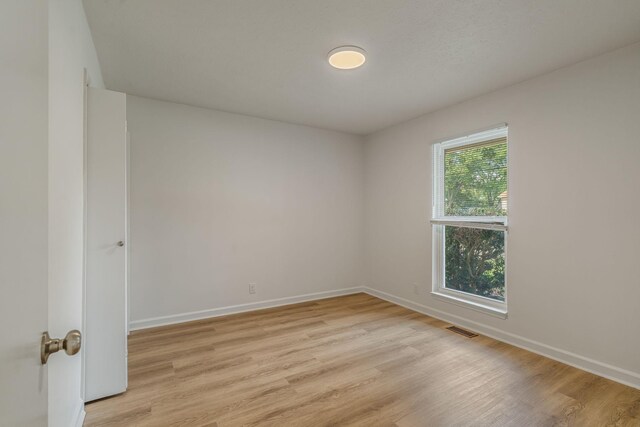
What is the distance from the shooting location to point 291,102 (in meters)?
3.35

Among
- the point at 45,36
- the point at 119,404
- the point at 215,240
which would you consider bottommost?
the point at 119,404

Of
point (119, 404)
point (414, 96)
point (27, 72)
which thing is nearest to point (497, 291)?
point (414, 96)

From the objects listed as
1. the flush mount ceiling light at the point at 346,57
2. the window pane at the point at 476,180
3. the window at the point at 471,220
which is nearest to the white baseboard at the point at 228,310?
the window at the point at 471,220

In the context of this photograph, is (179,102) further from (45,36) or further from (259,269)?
(45,36)

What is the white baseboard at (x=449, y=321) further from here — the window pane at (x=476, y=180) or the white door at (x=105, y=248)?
the window pane at (x=476, y=180)

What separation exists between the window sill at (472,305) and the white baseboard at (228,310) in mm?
1507

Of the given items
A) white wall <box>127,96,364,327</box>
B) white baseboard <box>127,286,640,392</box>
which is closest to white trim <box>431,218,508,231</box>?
white baseboard <box>127,286,640,392</box>

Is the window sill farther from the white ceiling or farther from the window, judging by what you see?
the white ceiling

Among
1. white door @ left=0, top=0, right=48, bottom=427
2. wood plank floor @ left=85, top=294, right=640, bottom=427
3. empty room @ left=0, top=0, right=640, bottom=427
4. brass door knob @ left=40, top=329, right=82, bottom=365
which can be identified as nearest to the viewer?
white door @ left=0, top=0, right=48, bottom=427

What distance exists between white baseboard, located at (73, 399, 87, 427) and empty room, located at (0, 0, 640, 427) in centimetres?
2

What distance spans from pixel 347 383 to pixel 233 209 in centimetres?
242

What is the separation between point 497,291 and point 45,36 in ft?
12.1

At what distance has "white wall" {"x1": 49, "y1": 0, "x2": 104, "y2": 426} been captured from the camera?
49.2 inches

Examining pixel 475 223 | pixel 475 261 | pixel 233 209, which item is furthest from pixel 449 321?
pixel 233 209
